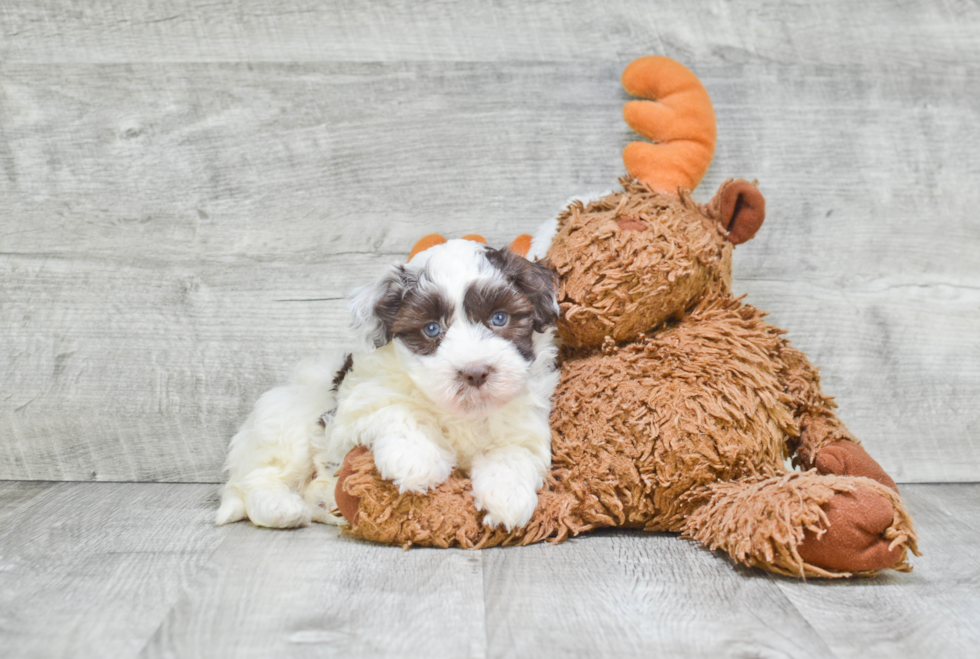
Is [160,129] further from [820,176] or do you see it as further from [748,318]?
[820,176]

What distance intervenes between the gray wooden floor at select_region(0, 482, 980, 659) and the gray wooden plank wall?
1.88ft

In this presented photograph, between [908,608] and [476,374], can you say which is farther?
[476,374]

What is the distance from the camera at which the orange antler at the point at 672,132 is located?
5.34ft


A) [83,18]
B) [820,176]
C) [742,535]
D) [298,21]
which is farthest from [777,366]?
[83,18]

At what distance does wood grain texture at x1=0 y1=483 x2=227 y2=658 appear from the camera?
1048 millimetres

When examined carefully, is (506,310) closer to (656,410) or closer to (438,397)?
(438,397)

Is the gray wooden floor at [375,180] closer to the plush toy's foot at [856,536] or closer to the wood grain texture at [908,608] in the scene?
the wood grain texture at [908,608]

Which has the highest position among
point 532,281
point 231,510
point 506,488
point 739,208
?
point 739,208

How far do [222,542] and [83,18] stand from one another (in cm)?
137

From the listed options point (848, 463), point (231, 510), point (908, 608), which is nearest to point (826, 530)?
point (908, 608)

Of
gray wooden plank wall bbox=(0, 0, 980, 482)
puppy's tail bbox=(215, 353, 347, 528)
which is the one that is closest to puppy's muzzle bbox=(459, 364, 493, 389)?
puppy's tail bbox=(215, 353, 347, 528)

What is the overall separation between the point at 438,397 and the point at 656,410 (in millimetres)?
400

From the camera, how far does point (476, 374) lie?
1.26 meters

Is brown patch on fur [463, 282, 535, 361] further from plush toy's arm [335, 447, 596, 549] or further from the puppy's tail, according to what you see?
Answer: the puppy's tail
